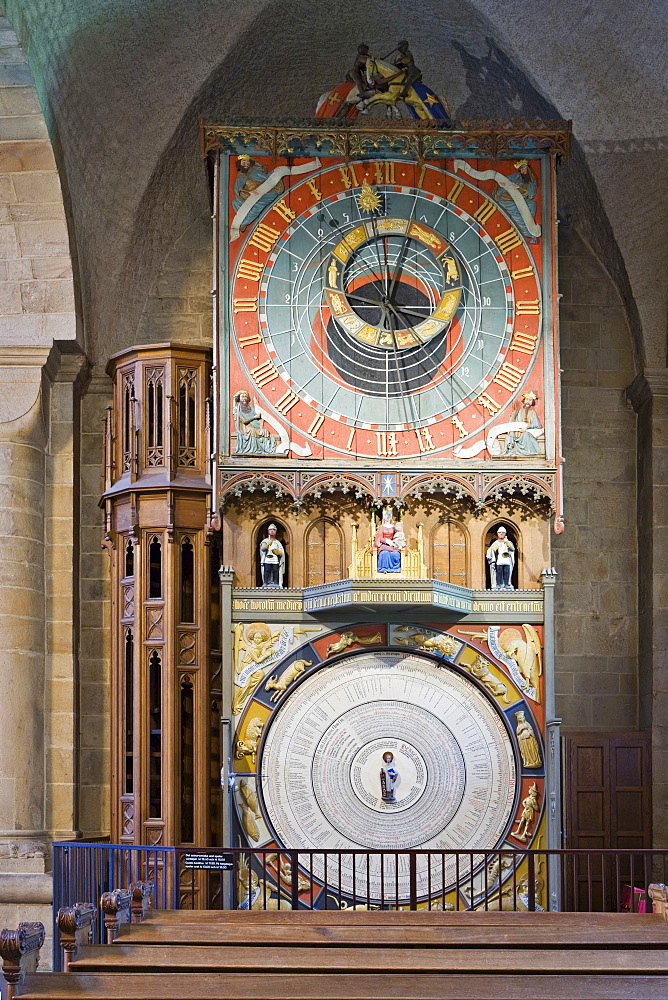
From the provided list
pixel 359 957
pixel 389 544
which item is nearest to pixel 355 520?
pixel 389 544

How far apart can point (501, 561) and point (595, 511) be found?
9.27 feet

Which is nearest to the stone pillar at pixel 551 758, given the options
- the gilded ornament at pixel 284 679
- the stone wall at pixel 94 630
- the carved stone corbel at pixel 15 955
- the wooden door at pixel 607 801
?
the wooden door at pixel 607 801

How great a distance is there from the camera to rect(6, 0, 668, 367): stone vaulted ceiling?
16266 mm

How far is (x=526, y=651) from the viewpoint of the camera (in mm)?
14578

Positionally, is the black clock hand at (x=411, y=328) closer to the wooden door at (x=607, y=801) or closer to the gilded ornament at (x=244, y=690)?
the gilded ornament at (x=244, y=690)

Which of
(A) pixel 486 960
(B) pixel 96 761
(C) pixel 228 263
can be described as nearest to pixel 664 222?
(C) pixel 228 263

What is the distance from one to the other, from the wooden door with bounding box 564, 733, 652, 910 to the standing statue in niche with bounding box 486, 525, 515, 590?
253 cm

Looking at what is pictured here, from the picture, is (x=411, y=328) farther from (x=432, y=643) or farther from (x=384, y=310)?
(x=432, y=643)

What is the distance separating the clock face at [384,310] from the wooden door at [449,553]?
2.61 feet

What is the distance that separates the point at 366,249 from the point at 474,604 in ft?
11.8

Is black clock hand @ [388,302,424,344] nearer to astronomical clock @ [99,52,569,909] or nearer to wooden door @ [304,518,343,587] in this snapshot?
astronomical clock @ [99,52,569,909]

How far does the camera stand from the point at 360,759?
14281 millimetres

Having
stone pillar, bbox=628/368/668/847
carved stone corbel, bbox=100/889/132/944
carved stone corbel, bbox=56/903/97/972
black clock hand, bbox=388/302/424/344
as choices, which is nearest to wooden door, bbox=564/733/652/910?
stone pillar, bbox=628/368/668/847

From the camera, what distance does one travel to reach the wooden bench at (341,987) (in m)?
9.27
